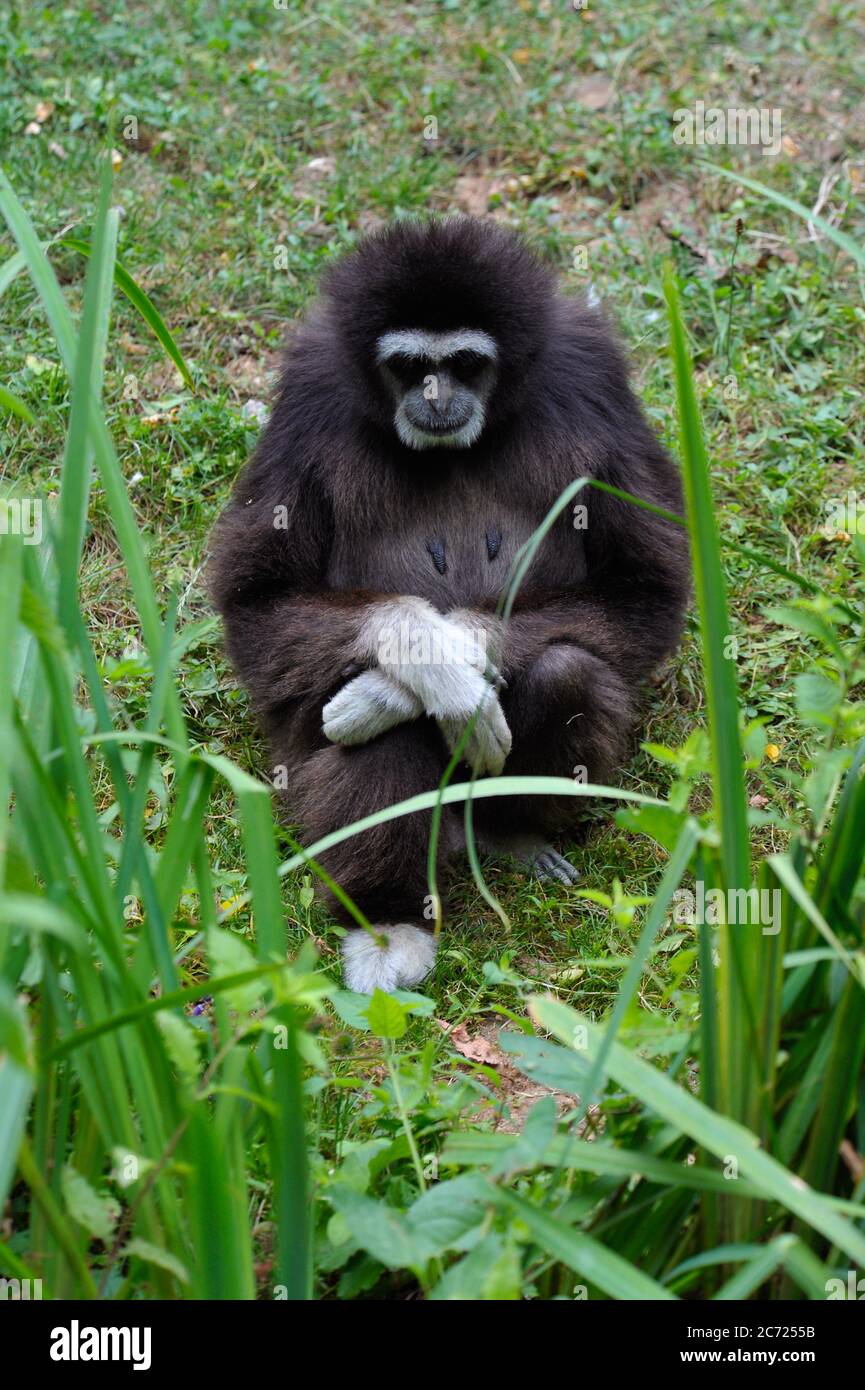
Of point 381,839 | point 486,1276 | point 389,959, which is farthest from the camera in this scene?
point 381,839

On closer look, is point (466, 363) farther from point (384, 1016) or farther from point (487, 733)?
point (384, 1016)

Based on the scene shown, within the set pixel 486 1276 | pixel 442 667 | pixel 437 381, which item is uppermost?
pixel 437 381

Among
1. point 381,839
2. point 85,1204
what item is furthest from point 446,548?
point 85,1204

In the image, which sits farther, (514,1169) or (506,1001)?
(506,1001)

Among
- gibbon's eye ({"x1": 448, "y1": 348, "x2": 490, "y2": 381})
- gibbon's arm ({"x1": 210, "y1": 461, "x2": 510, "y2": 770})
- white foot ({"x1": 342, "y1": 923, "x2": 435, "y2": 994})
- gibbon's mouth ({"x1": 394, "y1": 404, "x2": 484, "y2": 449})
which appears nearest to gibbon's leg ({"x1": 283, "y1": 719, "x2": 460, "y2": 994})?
white foot ({"x1": 342, "y1": 923, "x2": 435, "y2": 994})

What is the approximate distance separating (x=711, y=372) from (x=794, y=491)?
1.06 m

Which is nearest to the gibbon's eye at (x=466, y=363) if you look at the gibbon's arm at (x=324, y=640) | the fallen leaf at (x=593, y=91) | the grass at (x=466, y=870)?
the gibbon's arm at (x=324, y=640)

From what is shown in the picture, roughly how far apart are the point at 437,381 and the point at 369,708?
1379 mm

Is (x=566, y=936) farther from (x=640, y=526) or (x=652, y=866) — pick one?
(x=640, y=526)

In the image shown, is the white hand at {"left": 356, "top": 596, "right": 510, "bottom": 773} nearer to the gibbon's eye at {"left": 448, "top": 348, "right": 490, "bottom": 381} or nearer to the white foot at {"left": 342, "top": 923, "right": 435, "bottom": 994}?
the white foot at {"left": 342, "top": 923, "right": 435, "bottom": 994}

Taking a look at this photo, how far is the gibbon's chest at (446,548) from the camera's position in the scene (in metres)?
6.35

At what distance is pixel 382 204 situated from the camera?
30.3 feet

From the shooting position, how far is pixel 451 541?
6.39 meters
